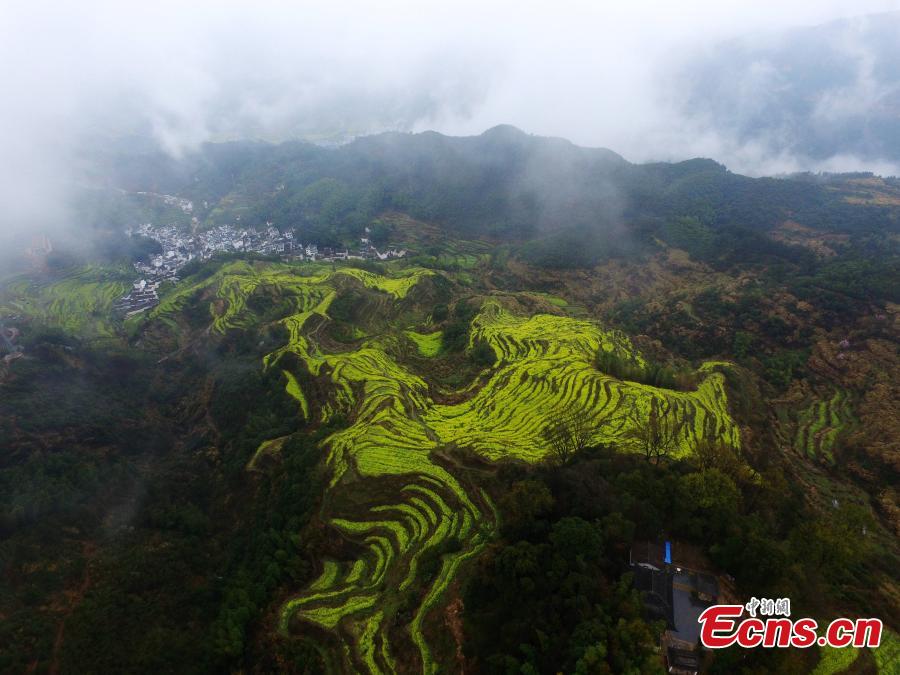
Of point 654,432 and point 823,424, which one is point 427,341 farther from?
point 823,424

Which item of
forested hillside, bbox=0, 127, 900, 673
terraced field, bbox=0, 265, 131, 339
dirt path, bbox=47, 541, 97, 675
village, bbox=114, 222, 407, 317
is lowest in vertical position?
dirt path, bbox=47, 541, 97, 675

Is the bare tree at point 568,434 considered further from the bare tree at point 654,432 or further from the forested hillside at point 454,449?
the bare tree at point 654,432

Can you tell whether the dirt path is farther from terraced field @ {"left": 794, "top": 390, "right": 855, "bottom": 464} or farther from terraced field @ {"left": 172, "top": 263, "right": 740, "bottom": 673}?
terraced field @ {"left": 794, "top": 390, "right": 855, "bottom": 464}

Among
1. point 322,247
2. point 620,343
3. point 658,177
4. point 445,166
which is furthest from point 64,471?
point 658,177

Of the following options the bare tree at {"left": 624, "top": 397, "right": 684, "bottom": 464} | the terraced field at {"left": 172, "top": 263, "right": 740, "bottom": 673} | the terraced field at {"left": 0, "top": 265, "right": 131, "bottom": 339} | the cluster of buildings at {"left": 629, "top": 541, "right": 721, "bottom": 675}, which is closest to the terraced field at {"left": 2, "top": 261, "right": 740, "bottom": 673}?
the terraced field at {"left": 172, "top": 263, "right": 740, "bottom": 673}

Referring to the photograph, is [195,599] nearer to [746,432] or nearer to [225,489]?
[225,489]

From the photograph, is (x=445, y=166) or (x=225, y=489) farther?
(x=445, y=166)
